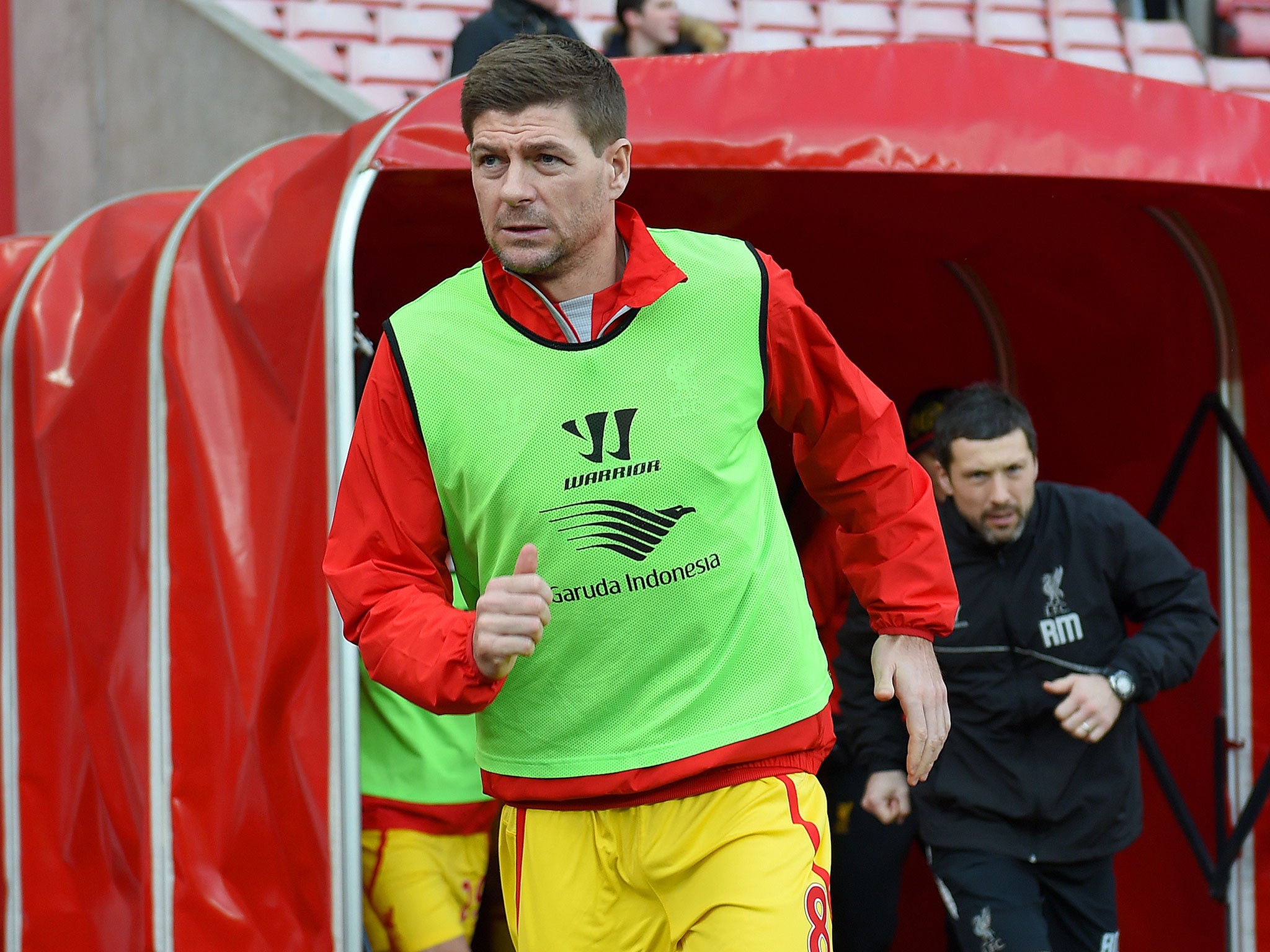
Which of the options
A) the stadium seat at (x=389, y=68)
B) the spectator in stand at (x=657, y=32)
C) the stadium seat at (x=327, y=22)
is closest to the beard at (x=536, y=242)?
the spectator in stand at (x=657, y=32)

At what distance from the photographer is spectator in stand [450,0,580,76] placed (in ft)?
14.4

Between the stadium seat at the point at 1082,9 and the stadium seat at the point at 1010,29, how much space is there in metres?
0.20

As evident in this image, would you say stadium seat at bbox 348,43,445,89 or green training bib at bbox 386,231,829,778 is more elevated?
stadium seat at bbox 348,43,445,89

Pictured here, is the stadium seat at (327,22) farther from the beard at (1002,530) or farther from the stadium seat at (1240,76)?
the beard at (1002,530)

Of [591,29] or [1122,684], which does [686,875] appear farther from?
[591,29]

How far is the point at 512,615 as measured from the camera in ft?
6.31

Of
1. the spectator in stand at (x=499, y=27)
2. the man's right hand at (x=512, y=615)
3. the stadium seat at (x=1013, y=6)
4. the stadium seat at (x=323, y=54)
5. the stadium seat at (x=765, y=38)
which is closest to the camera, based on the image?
the man's right hand at (x=512, y=615)

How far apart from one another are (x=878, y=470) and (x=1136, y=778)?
5.08ft

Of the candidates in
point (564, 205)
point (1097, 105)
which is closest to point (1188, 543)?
point (1097, 105)

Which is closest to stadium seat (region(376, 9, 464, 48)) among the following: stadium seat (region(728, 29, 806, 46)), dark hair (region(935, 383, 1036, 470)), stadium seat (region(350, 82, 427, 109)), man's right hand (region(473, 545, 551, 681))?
stadium seat (region(350, 82, 427, 109))

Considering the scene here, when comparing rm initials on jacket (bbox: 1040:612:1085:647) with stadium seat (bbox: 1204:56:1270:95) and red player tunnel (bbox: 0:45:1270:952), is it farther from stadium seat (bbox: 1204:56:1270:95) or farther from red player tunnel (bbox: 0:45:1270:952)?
stadium seat (bbox: 1204:56:1270:95)

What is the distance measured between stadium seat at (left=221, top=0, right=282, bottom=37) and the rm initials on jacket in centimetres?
619

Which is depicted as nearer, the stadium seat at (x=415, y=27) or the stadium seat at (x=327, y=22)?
the stadium seat at (x=327, y=22)

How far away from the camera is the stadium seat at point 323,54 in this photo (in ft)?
26.7
